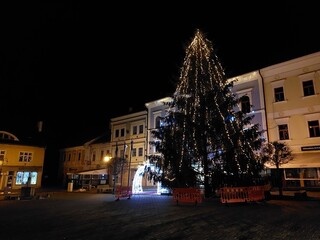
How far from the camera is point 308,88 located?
21391 millimetres

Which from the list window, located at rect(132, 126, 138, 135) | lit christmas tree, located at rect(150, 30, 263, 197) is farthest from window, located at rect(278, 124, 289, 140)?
window, located at rect(132, 126, 138, 135)

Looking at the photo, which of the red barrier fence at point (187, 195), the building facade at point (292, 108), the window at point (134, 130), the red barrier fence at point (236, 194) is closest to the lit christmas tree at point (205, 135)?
the red barrier fence at point (187, 195)

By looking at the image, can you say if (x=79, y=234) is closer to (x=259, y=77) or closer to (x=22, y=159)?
(x=259, y=77)

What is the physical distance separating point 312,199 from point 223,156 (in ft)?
18.8

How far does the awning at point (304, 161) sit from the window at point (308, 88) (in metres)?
5.12

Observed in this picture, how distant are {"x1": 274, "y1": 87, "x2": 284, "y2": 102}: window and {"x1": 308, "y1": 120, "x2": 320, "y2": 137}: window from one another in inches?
128

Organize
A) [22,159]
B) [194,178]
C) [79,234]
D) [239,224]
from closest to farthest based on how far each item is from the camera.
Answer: [79,234], [239,224], [194,178], [22,159]

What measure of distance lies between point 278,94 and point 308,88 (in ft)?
7.98

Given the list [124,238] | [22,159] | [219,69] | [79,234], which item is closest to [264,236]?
[124,238]

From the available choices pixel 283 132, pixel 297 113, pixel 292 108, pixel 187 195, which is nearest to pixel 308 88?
pixel 292 108

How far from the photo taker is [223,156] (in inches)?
600

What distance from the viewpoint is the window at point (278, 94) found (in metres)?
22.8

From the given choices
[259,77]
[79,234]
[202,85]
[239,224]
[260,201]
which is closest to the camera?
[79,234]

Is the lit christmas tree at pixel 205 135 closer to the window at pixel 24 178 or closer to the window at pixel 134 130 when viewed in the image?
the window at pixel 134 130
